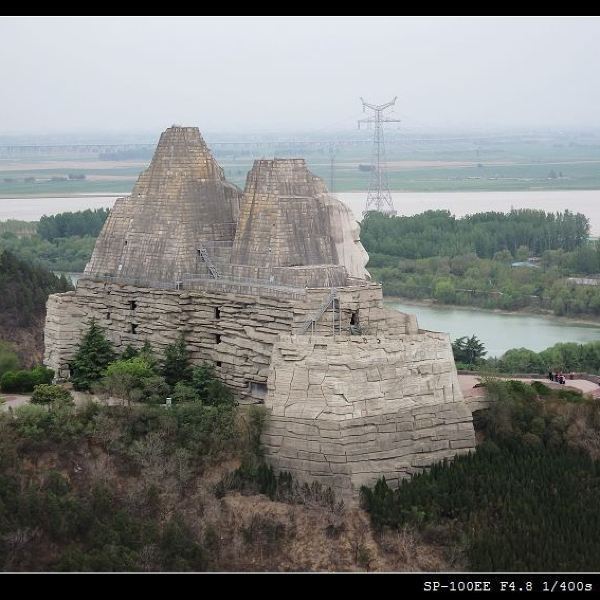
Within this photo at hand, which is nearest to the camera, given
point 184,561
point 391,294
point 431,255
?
point 184,561

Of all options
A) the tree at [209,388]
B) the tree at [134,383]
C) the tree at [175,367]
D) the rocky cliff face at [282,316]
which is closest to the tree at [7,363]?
the rocky cliff face at [282,316]

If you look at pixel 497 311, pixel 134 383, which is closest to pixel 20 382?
pixel 134 383

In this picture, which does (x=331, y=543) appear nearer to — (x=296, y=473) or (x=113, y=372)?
(x=296, y=473)

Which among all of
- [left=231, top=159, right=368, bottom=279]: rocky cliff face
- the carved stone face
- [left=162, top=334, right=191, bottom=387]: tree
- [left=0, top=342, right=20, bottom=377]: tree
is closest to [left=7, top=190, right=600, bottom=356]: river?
[left=0, top=342, right=20, bottom=377]: tree

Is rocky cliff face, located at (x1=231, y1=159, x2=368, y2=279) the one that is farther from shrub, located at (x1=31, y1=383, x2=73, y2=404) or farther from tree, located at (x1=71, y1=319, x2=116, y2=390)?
shrub, located at (x1=31, y1=383, x2=73, y2=404)

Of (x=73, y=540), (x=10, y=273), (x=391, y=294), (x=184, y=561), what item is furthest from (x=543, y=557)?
(x=391, y=294)
